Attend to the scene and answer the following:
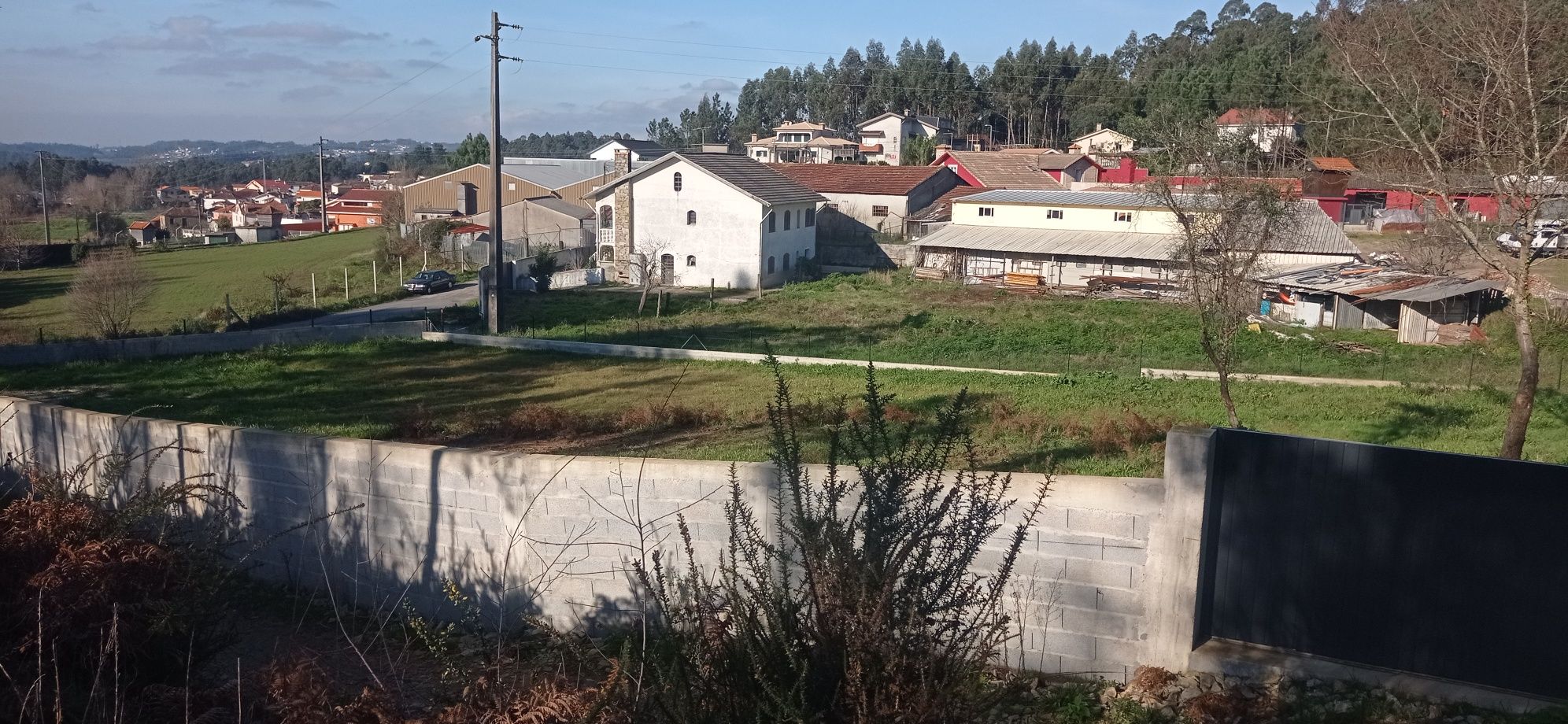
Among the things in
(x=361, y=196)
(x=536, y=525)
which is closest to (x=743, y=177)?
(x=536, y=525)

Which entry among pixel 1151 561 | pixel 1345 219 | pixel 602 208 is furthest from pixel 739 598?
pixel 1345 219

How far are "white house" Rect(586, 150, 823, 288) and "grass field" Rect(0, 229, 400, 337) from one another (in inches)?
370

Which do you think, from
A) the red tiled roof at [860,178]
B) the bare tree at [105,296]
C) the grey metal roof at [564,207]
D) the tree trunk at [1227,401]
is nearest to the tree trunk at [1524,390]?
the tree trunk at [1227,401]

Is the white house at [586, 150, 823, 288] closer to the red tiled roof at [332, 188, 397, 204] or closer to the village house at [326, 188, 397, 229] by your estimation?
the village house at [326, 188, 397, 229]

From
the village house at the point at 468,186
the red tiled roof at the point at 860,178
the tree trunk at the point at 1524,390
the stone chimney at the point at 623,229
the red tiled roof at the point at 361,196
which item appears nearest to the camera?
the tree trunk at the point at 1524,390

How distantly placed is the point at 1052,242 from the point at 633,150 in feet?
109

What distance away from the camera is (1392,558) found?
636cm

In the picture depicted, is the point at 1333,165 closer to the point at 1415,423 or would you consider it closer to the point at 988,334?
the point at 988,334

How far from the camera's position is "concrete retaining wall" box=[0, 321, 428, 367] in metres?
23.2

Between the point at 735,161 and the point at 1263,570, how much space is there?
40.1 m

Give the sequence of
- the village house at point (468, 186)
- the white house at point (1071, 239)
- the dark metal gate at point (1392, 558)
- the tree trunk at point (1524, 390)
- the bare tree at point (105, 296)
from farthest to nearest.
→ the village house at point (468, 186), the white house at point (1071, 239), the bare tree at point (105, 296), the tree trunk at point (1524, 390), the dark metal gate at point (1392, 558)

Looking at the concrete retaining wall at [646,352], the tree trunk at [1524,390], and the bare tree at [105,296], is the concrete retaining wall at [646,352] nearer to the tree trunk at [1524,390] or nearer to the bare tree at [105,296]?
the bare tree at [105,296]

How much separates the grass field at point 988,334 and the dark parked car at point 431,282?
4.78 m

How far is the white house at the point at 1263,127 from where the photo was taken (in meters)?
25.2
